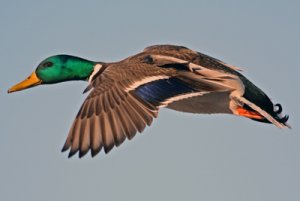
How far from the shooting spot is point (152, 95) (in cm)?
1080

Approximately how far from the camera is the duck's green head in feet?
42.4

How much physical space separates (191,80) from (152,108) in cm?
85

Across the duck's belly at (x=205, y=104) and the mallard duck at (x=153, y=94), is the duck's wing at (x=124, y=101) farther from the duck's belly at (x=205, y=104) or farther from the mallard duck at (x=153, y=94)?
the duck's belly at (x=205, y=104)

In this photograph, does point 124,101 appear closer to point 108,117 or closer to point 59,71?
point 108,117

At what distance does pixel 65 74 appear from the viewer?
1305 centimetres

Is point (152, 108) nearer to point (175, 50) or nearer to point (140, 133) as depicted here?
point (140, 133)

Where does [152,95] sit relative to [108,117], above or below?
above

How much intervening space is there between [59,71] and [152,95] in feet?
8.73

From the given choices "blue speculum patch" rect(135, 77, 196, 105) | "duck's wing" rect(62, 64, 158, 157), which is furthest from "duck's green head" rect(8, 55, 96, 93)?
"blue speculum patch" rect(135, 77, 196, 105)

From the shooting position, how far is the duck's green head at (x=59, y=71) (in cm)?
1294

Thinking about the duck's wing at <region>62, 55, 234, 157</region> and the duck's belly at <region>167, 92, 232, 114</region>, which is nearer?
the duck's wing at <region>62, 55, 234, 157</region>

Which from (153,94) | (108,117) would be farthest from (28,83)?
(153,94)

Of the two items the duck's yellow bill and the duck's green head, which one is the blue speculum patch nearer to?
the duck's green head

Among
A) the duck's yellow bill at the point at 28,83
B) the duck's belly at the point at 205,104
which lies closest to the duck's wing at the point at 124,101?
the duck's belly at the point at 205,104
